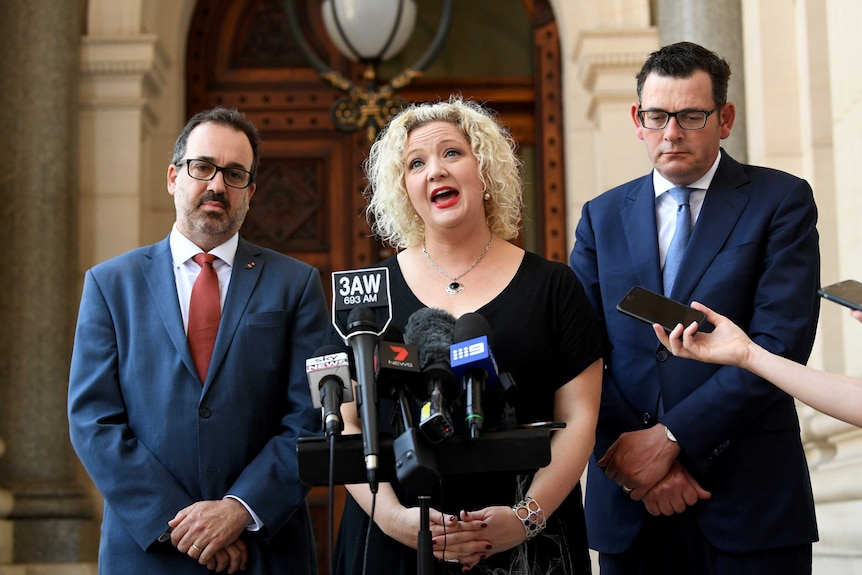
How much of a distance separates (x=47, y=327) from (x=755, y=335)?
14.4ft

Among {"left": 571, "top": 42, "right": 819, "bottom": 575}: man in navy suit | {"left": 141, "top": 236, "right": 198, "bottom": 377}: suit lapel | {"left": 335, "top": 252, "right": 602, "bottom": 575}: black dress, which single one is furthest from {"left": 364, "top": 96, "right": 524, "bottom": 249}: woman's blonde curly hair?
{"left": 141, "top": 236, "right": 198, "bottom": 377}: suit lapel

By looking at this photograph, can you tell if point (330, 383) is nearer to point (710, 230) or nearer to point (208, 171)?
point (710, 230)

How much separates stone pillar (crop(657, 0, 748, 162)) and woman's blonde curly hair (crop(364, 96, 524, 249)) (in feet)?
9.84

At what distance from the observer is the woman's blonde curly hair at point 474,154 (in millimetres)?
3303

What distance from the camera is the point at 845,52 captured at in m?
4.81

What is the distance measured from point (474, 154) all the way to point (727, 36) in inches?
134

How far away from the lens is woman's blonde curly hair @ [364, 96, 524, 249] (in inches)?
130

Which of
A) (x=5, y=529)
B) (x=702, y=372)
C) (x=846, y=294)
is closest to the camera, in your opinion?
(x=846, y=294)

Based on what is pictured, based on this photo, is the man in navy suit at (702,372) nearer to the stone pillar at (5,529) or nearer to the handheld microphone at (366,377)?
the handheld microphone at (366,377)

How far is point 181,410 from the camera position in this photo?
3.46 m

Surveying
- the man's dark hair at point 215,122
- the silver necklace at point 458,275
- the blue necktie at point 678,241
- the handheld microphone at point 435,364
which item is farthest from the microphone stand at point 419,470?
the man's dark hair at point 215,122

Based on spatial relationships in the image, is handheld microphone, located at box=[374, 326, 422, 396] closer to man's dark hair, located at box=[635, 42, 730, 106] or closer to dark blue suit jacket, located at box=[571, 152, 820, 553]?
dark blue suit jacket, located at box=[571, 152, 820, 553]

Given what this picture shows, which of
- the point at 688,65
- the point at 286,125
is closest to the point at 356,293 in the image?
the point at 688,65

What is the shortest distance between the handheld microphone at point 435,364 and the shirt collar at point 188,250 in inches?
42.1
